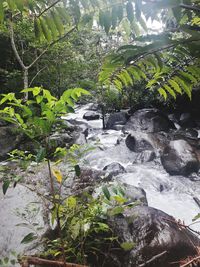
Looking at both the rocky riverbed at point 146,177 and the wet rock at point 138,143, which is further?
the wet rock at point 138,143

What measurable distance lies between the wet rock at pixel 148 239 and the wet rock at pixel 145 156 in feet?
13.3

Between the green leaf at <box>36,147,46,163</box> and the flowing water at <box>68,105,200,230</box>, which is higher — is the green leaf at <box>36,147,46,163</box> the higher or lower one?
the higher one

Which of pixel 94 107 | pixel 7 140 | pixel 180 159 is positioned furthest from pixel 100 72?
pixel 94 107

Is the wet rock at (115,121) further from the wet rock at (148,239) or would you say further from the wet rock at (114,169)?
the wet rock at (148,239)

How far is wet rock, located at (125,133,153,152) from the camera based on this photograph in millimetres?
7719

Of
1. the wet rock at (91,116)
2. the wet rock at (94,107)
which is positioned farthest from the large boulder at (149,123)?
the wet rock at (94,107)

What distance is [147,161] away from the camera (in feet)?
22.9

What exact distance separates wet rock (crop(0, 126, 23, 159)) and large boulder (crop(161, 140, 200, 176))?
4263 mm

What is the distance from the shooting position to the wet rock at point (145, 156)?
7.01m

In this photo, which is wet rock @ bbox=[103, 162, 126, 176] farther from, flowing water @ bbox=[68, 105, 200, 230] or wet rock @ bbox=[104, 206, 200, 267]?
wet rock @ bbox=[104, 206, 200, 267]

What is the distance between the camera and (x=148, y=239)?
2.72 meters

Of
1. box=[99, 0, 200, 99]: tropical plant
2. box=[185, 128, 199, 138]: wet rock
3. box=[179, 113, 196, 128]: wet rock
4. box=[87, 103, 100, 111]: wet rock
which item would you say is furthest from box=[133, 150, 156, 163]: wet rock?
box=[87, 103, 100, 111]: wet rock

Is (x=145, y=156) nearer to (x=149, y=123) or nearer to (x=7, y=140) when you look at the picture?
(x=149, y=123)

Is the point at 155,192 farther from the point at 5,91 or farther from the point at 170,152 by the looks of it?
the point at 5,91
